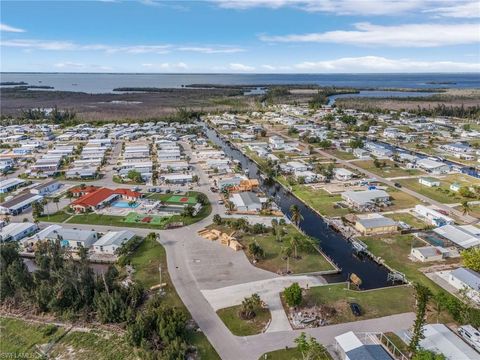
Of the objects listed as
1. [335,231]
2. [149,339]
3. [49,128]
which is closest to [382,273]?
[335,231]

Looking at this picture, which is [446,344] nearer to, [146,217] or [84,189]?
[146,217]

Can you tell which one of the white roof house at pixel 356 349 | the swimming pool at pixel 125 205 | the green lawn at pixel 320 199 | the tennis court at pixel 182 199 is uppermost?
the tennis court at pixel 182 199

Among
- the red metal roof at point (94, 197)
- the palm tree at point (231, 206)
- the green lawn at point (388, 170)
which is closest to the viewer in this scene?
the palm tree at point (231, 206)

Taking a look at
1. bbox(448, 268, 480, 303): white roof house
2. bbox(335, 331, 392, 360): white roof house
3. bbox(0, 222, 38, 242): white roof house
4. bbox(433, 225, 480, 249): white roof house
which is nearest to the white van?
bbox(448, 268, 480, 303): white roof house

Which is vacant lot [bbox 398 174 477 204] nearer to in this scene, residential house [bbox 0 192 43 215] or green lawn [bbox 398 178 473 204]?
green lawn [bbox 398 178 473 204]

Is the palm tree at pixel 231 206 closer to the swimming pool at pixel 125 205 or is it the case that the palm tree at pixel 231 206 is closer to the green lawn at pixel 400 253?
the swimming pool at pixel 125 205

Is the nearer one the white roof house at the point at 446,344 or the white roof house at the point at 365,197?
the white roof house at the point at 446,344

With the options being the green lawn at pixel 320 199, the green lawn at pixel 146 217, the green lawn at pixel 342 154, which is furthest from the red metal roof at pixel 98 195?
the green lawn at pixel 342 154
